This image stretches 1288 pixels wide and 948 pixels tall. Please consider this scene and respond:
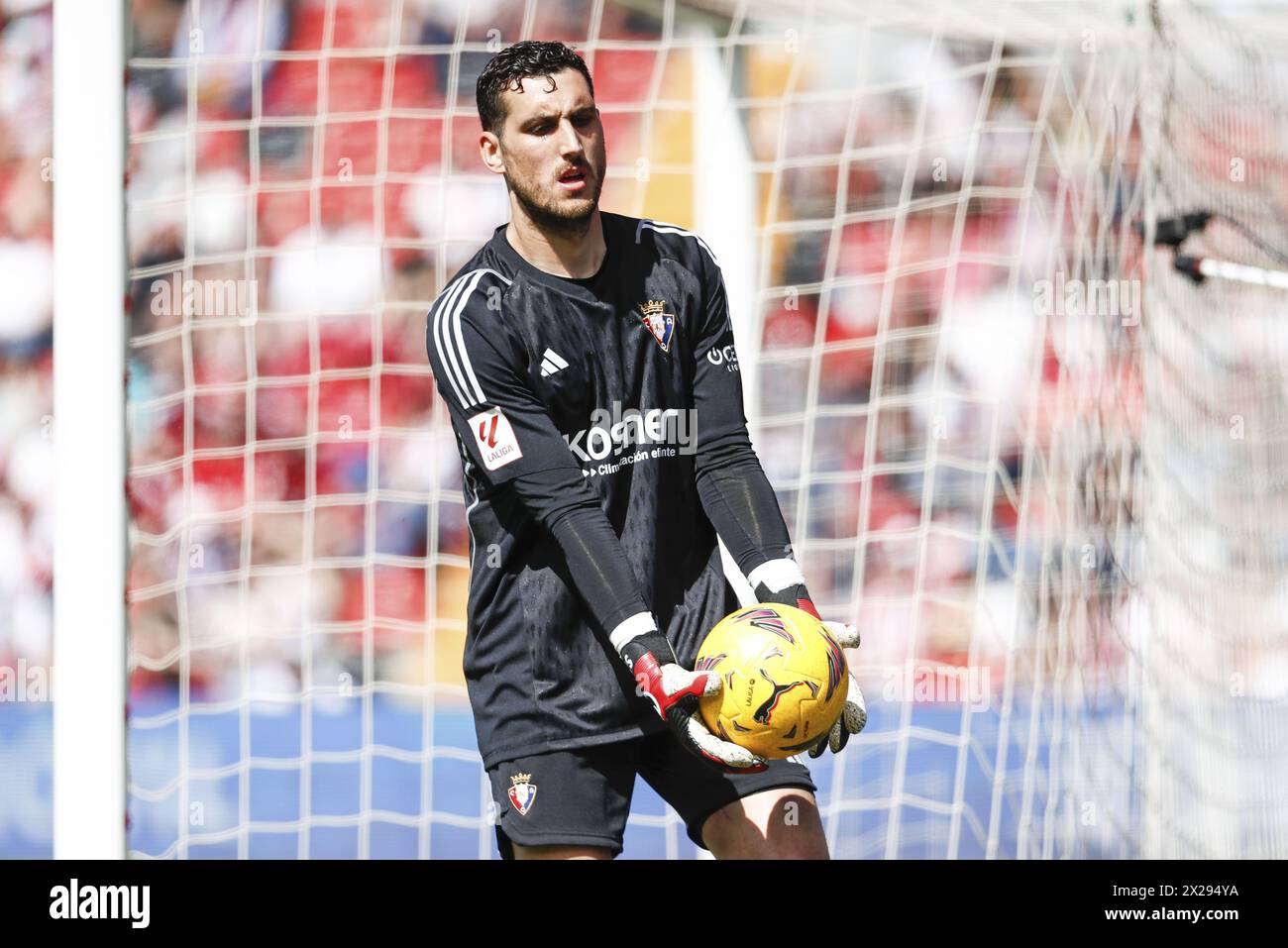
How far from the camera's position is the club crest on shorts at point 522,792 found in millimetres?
2730

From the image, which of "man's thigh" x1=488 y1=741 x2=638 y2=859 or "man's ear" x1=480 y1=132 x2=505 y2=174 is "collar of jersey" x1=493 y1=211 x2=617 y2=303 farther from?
"man's thigh" x1=488 y1=741 x2=638 y2=859

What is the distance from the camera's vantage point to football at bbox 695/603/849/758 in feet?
8.25

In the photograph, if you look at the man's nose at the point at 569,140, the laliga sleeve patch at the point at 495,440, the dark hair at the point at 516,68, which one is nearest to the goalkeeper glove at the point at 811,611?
the laliga sleeve patch at the point at 495,440

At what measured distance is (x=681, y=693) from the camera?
2.51 meters

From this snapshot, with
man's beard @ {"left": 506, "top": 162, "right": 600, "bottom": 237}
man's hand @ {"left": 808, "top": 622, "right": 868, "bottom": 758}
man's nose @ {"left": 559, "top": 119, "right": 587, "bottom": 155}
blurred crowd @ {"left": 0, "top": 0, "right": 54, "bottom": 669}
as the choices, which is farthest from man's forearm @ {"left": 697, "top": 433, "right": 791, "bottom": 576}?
blurred crowd @ {"left": 0, "top": 0, "right": 54, "bottom": 669}

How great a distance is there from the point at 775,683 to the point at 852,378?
218 cm

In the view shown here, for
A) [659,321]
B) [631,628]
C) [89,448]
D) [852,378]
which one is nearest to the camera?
[631,628]

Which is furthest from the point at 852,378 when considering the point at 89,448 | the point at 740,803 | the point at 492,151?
the point at 89,448

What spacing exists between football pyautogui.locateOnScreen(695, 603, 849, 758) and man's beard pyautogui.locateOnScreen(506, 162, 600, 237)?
0.73 m

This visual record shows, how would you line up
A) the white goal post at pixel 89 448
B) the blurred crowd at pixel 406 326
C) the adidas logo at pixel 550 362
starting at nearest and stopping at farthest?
the adidas logo at pixel 550 362 → the white goal post at pixel 89 448 → the blurred crowd at pixel 406 326

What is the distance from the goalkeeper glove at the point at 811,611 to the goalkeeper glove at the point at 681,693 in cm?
16

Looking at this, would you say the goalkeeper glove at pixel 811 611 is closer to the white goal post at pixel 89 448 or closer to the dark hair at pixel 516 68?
the dark hair at pixel 516 68

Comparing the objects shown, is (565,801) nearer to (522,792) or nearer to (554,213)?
(522,792)

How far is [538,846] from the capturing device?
2709mm
